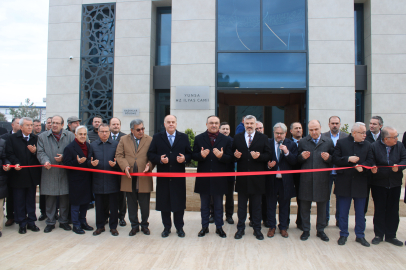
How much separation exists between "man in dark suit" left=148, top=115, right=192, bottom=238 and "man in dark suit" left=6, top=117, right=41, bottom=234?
2.25 metres

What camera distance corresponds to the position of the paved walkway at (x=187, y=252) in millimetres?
3771

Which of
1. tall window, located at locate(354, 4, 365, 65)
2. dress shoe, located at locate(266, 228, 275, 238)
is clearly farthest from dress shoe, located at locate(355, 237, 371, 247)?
tall window, located at locate(354, 4, 365, 65)

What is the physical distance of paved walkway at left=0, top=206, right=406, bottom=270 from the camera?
3.77 meters

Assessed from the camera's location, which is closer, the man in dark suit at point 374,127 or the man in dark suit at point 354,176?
the man in dark suit at point 354,176

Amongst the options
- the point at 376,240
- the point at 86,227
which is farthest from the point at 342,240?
the point at 86,227

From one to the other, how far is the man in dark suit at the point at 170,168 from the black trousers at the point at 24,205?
2.38 m

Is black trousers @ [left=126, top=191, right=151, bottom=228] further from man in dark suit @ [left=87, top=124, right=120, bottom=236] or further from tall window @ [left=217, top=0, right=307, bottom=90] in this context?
tall window @ [left=217, top=0, right=307, bottom=90]

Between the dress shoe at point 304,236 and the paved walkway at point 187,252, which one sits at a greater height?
the dress shoe at point 304,236

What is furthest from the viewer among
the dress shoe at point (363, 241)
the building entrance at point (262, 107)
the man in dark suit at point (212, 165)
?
the building entrance at point (262, 107)

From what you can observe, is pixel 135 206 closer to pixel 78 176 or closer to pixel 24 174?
pixel 78 176

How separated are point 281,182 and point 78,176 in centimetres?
360

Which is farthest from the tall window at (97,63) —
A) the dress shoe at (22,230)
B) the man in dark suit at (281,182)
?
the man in dark suit at (281,182)

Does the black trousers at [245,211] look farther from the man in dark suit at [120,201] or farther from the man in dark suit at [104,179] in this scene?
the man in dark suit at [120,201]

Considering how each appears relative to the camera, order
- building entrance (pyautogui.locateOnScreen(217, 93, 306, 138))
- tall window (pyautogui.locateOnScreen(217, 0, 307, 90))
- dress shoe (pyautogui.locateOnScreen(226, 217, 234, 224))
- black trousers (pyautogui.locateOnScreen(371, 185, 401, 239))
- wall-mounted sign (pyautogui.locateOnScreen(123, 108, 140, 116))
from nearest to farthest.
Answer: black trousers (pyautogui.locateOnScreen(371, 185, 401, 239)) < dress shoe (pyautogui.locateOnScreen(226, 217, 234, 224)) < tall window (pyautogui.locateOnScreen(217, 0, 307, 90)) < wall-mounted sign (pyautogui.locateOnScreen(123, 108, 140, 116)) < building entrance (pyautogui.locateOnScreen(217, 93, 306, 138))
